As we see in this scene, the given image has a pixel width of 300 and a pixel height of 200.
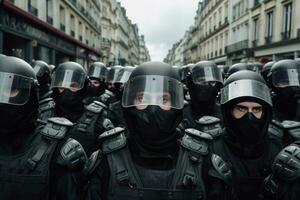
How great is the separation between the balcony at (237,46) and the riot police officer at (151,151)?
2685 centimetres

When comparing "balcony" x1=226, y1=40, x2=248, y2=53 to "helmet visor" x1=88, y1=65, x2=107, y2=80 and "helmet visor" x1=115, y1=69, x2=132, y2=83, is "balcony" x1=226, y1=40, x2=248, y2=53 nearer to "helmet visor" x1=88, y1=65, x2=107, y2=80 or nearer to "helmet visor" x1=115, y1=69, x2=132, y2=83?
"helmet visor" x1=115, y1=69, x2=132, y2=83

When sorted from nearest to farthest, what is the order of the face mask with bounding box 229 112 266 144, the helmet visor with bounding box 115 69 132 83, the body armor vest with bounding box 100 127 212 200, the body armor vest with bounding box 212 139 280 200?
the body armor vest with bounding box 100 127 212 200 < the body armor vest with bounding box 212 139 280 200 < the face mask with bounding box 229 112 266 144 < the helmet visor with bounding box 115 69 132 83

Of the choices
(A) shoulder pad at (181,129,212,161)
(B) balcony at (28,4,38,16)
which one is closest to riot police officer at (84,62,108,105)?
(A) shoulder pad at (181,129,212,161)

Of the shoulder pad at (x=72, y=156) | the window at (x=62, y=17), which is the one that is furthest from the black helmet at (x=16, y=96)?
the window at (x=62, y=17)

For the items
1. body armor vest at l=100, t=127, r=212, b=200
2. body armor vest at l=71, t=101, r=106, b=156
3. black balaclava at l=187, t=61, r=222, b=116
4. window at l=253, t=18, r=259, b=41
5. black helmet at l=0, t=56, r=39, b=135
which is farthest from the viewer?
window at l=253, t=18, r=259, b=41

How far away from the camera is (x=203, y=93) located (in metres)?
4.83

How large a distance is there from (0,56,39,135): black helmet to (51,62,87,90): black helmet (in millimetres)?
1671

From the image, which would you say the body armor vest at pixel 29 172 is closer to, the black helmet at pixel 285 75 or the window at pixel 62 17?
the black helmet at pixel 285 75

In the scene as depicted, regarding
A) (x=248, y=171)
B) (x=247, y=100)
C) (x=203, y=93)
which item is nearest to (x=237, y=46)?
(x=203, y=93)

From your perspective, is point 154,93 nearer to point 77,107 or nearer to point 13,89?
point 13,89

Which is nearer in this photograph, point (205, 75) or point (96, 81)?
point (205, 75)

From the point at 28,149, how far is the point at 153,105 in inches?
38.9

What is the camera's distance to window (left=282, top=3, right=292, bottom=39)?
18569 millimetres

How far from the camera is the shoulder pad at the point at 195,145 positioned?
6.75 ft
